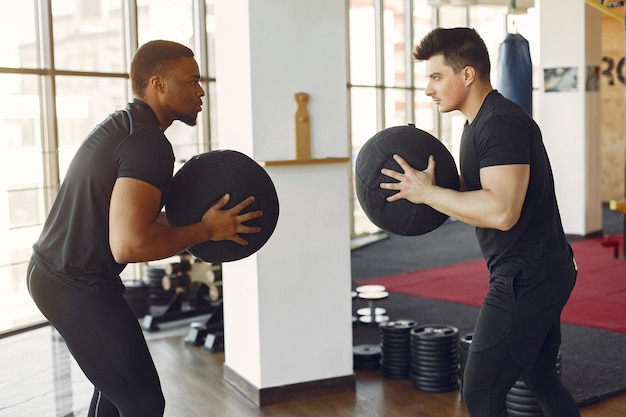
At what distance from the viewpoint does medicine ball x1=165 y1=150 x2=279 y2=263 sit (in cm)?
192

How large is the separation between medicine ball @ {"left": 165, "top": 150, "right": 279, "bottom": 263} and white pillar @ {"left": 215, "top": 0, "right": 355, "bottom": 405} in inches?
46.5

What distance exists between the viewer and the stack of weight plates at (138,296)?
5.10 metres

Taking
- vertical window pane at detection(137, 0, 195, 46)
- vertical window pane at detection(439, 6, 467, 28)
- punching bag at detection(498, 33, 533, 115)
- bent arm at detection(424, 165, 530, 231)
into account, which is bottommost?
bent arm at detection(424, 165, 530, 231)

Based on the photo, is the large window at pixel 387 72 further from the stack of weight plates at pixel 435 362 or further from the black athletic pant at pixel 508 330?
the black athletic pant at pixel 508 330

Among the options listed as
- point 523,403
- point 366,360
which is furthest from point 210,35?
point 523,403

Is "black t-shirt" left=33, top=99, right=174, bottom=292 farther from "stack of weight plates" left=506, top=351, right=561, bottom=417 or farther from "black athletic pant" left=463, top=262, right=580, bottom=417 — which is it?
"stack of weight plates" left=506, top=351, right=561, bottom=417

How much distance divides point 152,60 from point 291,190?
1530 mm

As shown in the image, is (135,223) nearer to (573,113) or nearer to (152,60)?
(152,60)

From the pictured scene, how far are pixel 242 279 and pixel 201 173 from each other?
1498 millimetres

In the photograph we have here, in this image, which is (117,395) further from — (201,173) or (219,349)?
(219,349)

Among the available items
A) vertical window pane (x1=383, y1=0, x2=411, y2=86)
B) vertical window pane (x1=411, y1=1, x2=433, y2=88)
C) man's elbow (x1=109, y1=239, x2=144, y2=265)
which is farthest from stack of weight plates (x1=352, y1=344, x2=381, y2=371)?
vertical window pane (x1=411, y1=1, x2=433, y2=88)

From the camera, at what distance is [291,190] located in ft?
10.9

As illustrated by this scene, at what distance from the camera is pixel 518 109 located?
190 centimetres

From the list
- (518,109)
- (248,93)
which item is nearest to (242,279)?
(248,93)
